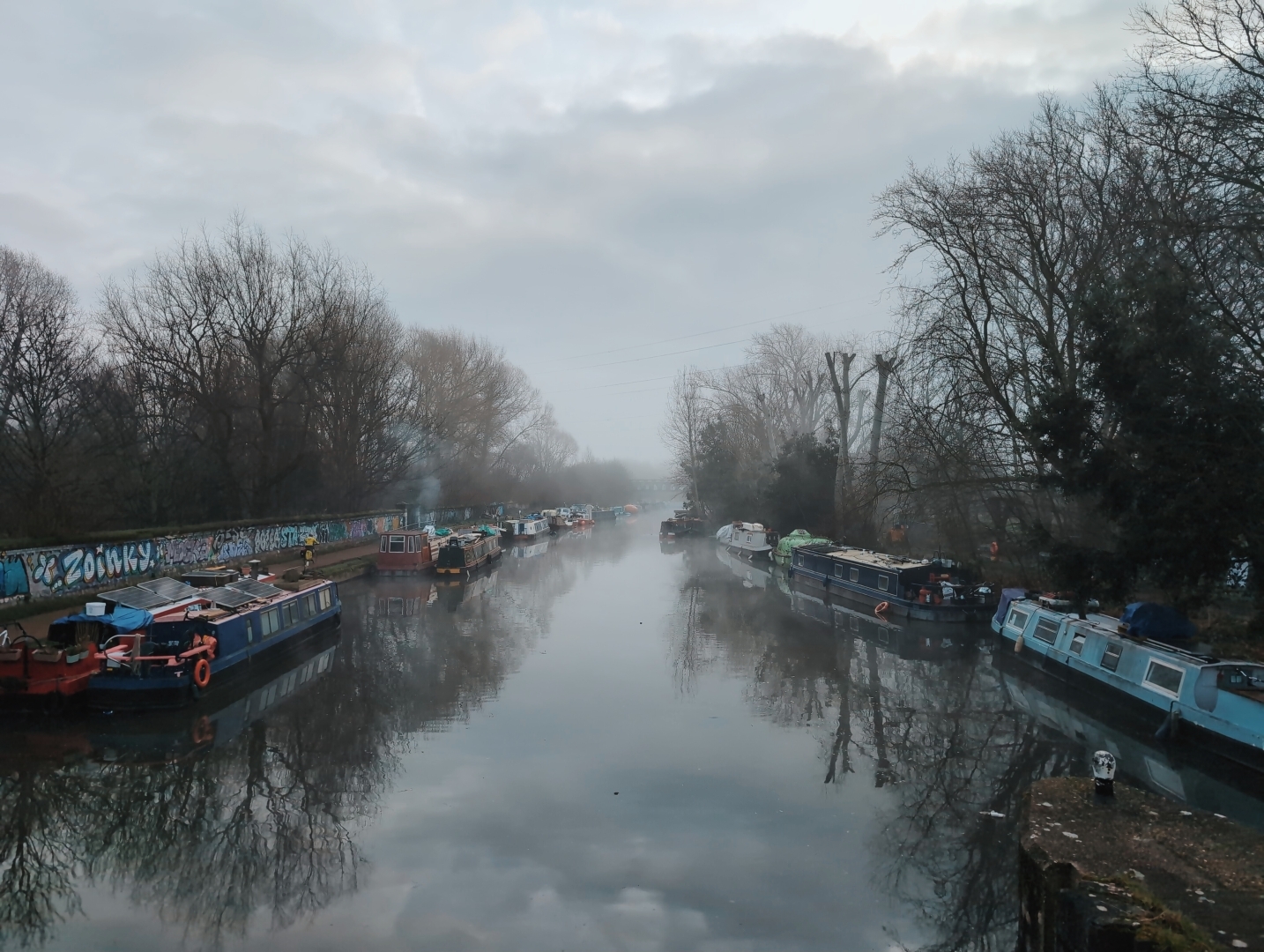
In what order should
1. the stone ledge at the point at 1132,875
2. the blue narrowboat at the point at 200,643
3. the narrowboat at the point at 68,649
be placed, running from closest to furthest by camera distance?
the stone ledge at the point at 1132,875 → the narrowboat at the point at 68,649 → the blue narrowboat at the point at 200,643

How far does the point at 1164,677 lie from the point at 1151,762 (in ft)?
6.27

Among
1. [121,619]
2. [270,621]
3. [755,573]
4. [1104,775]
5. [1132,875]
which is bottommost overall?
[755,573]

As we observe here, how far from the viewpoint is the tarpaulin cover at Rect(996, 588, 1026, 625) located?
69.9ft

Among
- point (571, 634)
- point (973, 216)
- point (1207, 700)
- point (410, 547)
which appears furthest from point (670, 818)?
point (410, 547)

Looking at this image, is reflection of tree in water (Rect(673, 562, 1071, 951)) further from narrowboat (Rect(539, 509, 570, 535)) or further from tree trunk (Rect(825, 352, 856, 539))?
narrowboat (Rect(539, 509, 570, 535))

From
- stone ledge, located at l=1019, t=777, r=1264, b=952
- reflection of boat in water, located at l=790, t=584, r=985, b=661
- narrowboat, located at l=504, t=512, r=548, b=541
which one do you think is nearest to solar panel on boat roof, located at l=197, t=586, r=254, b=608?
reflection of boat in water, located at l=790, t=584, r=985, b=661

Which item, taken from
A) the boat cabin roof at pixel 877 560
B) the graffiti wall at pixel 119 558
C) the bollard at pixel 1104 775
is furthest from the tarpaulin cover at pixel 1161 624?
the graffiti wall at pixel 119 558

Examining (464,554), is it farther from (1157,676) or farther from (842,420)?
(1157,676)

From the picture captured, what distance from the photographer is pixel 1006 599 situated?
21.8 m

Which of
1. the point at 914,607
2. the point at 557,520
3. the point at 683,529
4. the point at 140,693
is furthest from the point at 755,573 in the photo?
the point at 557,520

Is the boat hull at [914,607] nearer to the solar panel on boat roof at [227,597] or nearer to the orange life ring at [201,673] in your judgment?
the solar panel on boat roof at [227,597]

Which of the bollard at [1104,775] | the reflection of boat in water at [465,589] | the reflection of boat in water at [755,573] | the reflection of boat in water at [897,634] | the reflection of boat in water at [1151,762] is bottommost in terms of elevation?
the reflection of boat in water at [1151,762]

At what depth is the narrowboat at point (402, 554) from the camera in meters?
35.0

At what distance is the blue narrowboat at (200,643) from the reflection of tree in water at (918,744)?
855cm
